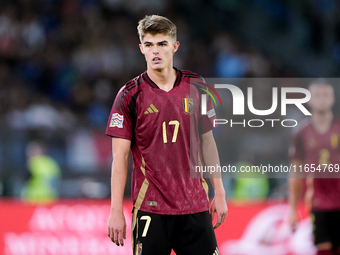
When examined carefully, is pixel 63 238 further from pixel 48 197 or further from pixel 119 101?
pixel 119 101

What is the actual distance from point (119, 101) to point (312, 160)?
279 cm

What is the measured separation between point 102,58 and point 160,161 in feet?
25.4

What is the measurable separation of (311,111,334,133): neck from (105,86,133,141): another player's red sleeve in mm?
2782

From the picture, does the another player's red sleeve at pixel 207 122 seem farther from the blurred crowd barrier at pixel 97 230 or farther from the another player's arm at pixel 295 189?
the blurred crowd barrier at pixel 97 230

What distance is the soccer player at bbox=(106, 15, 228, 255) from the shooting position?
10.9ft

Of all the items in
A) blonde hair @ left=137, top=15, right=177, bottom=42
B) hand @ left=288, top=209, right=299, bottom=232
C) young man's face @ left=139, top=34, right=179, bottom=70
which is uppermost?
blonde hair @ left=137, top=15, right=177, bottom=42

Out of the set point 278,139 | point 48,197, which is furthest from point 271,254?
point 48,197

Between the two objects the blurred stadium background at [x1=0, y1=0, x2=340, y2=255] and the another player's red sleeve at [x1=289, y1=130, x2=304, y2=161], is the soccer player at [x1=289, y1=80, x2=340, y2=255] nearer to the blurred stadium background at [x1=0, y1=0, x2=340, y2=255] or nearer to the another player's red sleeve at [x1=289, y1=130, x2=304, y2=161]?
the another player's red sleeve at [x1=289, y1=130, x2=304, y2=161]

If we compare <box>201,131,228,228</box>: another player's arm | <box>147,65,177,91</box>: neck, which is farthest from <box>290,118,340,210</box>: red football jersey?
<box>147,65,177,91</box>: neck

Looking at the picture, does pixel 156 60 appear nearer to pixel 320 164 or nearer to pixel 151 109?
pixel 151 109

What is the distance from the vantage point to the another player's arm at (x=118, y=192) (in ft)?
10.9

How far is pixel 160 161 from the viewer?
3.36 meters

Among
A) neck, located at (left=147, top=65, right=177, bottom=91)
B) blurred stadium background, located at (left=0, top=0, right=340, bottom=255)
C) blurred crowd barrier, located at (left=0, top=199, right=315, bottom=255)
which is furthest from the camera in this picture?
blurred stadium background, located at (left=0, top=0, right=340, bottom=255)

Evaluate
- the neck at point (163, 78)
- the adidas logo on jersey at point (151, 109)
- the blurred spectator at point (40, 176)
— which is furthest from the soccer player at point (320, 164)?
the blurred spectator at point (40, 176)
